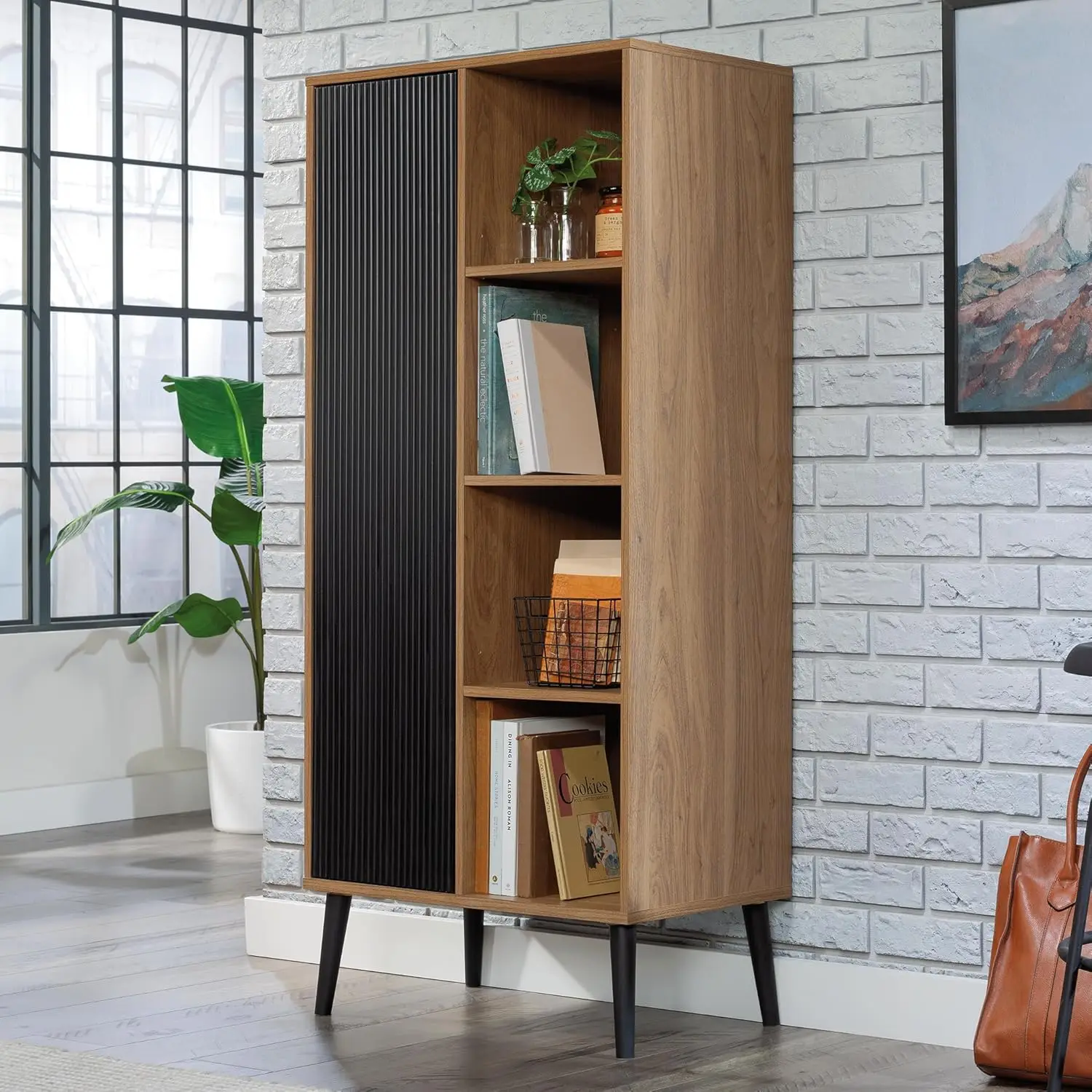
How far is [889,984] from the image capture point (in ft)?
11.4

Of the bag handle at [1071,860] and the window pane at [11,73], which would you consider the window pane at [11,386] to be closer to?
the window pane at [11,73]

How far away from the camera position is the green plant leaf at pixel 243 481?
6145 millimetres

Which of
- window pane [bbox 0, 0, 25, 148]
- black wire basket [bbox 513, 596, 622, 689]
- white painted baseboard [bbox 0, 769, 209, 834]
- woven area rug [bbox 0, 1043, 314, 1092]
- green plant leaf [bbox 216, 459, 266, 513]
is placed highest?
window pane [bbox 0, 0, 25, 148]

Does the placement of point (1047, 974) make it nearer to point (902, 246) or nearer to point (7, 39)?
point (902, 246)

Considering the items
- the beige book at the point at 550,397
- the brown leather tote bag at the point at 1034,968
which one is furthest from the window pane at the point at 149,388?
the brown leather tote bag at the point at 1034,968

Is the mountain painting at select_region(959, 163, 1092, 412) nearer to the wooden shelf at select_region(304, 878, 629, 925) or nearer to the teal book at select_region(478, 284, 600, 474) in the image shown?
the teal book at select_region(478, 284, 600, 474)

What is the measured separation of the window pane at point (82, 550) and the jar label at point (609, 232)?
3.40 metres

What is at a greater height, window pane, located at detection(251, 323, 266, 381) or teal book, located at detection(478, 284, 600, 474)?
window pane, located at detection(251, 323, 266, 381)

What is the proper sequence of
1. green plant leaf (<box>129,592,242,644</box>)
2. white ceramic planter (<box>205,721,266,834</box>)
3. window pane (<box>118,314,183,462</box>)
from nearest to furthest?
white ceramic planter (<box>205,721,266,834</box>), green plant leaf (<box>129,592,242,644</box>), window pane (<box>118,314,183,462</box>)

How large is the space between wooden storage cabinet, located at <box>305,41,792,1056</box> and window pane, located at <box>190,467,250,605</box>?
322 cm

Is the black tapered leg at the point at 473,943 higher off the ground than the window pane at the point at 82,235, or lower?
lower

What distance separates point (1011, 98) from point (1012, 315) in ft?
1.20

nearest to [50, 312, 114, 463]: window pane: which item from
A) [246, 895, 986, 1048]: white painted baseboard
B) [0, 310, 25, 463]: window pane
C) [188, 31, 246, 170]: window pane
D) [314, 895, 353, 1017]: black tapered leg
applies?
[0, 310, 25, 463]: window pane

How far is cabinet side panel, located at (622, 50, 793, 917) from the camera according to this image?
3.25 metres
